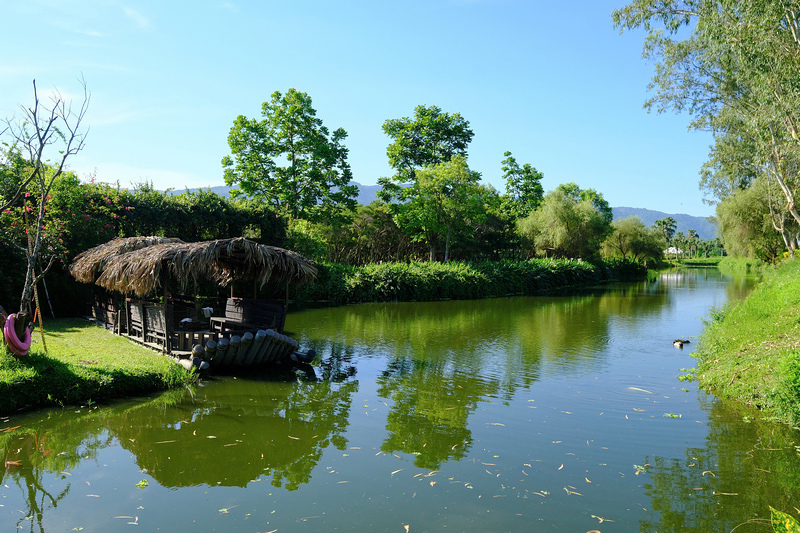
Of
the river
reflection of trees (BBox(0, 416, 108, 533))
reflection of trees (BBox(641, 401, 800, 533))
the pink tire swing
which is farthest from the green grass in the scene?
reflection of trees (BBox(641, 401, 800, 533))

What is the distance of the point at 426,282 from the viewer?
26.3m

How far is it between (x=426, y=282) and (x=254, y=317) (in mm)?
14769

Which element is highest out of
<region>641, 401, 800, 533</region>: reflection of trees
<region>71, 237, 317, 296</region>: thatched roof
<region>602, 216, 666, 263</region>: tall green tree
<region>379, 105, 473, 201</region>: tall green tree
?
<region>379, 105, 473, 201</region>: tall green tree

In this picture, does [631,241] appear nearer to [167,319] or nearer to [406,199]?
[406,199]

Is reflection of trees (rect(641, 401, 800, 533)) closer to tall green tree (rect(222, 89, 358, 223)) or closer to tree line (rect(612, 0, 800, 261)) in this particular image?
tree line (rect(612, 0, 800, 261))

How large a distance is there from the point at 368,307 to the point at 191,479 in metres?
17.2

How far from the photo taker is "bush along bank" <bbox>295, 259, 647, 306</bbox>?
79.2 ft

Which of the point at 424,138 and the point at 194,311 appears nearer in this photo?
the point at 194,311

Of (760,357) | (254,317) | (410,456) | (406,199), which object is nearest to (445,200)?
(406,199)

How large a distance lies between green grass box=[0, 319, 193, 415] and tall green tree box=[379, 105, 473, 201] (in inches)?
1136

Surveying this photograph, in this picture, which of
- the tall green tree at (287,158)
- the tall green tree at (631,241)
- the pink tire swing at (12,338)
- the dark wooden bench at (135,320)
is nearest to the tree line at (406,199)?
the tall green tree at (287,158)

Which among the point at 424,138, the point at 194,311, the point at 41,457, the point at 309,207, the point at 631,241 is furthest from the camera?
the point at 631,241

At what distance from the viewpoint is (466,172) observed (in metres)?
32.6

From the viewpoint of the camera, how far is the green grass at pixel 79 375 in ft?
25.2
